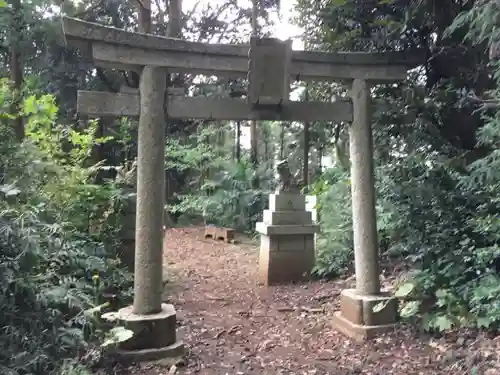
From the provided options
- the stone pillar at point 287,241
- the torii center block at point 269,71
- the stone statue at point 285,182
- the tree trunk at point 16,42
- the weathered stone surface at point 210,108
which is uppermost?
the tree trunk at point 16,42

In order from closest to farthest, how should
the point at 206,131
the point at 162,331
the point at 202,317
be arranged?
the point at 162,331 < the point at 202,317 < the point at 206,131

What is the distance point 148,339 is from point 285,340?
1.65m

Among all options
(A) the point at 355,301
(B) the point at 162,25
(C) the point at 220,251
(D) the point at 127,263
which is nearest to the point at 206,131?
(B) the point at 162,25

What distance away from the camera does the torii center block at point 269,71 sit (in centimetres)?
454

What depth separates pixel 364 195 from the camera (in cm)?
505

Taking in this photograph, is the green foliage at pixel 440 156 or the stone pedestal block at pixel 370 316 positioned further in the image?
the stone pedestal block at pixel 370 316

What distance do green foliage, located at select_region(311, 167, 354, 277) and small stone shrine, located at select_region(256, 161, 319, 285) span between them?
0.30m

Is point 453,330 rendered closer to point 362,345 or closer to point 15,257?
point 362,345

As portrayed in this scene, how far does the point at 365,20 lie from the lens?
639 centimetres

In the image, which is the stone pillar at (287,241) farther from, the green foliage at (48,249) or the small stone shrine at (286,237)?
the green foliage at (48,249)

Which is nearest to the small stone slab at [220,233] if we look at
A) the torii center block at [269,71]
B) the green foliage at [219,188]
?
the green foliage at [219,188]

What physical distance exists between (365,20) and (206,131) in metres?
10.5

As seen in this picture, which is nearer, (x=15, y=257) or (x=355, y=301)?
(x=15, y=257)

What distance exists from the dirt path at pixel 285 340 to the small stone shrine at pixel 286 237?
1.19 ft
